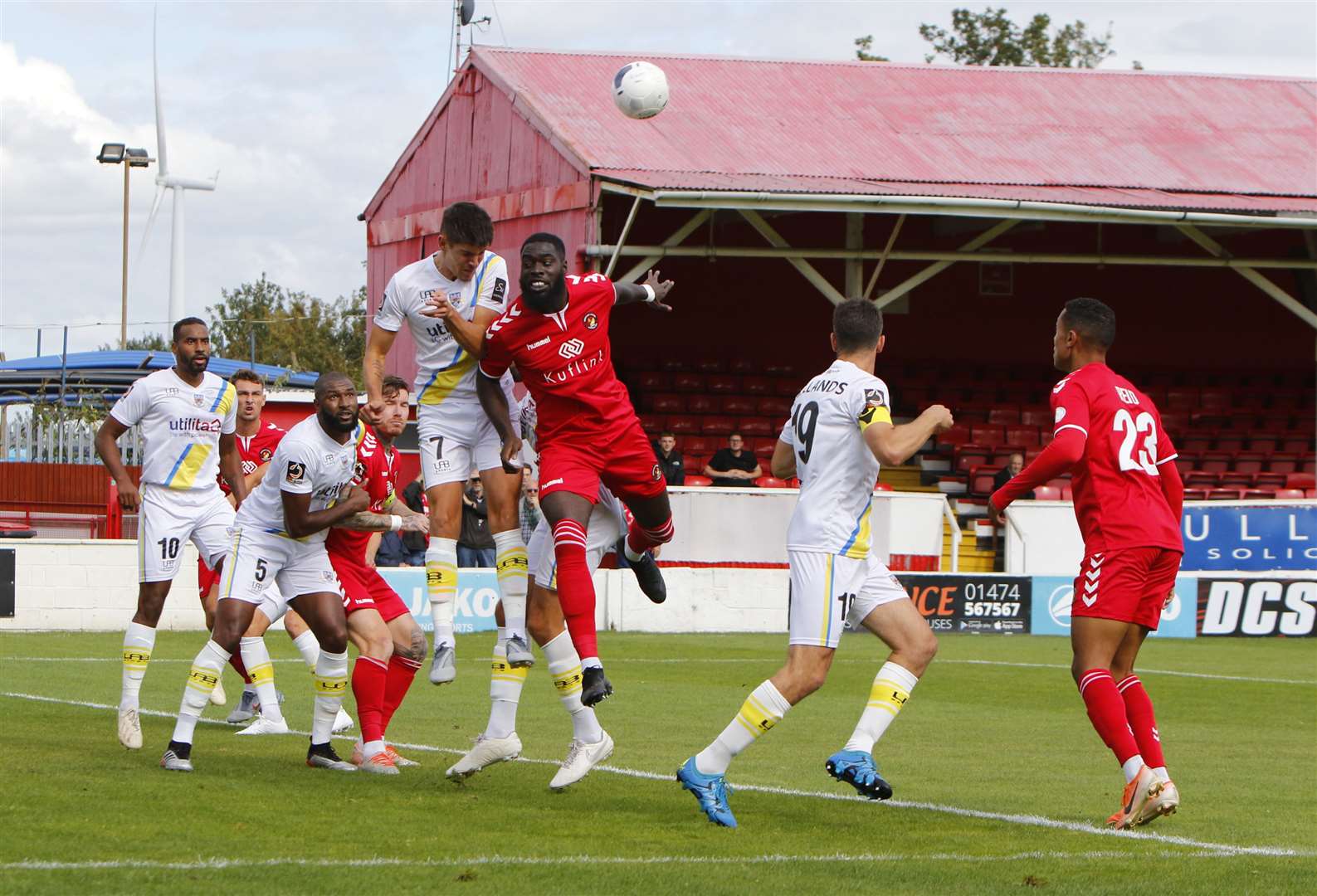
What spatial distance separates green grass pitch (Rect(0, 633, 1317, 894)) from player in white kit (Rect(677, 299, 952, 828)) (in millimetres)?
330

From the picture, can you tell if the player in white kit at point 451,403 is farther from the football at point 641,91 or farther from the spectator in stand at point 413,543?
the spectator in stand at point 413,543

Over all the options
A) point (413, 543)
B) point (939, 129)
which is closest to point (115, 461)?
point (413, 543)

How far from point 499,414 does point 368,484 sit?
4.51 feet

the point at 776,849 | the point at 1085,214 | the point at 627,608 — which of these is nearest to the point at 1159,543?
the point at 776,849

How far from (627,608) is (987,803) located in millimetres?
14042

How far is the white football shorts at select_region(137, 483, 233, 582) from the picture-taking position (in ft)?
35.4

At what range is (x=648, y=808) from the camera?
815 centimetres

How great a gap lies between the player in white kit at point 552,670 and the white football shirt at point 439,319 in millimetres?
A: 969

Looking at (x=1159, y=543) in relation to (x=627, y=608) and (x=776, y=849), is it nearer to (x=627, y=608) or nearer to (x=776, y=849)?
(x=776, y=849)

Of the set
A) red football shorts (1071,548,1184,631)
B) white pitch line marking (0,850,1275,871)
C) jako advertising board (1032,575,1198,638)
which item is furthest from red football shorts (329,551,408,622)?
jako advertising board (1032,575,1198,638)

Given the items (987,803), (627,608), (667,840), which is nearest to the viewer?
(667,840)

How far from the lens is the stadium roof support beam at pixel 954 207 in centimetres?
2420

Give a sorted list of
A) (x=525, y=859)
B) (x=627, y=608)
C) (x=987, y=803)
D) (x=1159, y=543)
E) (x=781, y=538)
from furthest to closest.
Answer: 1. (x=781, y=538)
2. (x=627, y=608)
3. (x=987, y=803)
4. (x=1159, y=543)
5. (x=525, y=859)

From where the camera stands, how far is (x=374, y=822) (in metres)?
7.46
